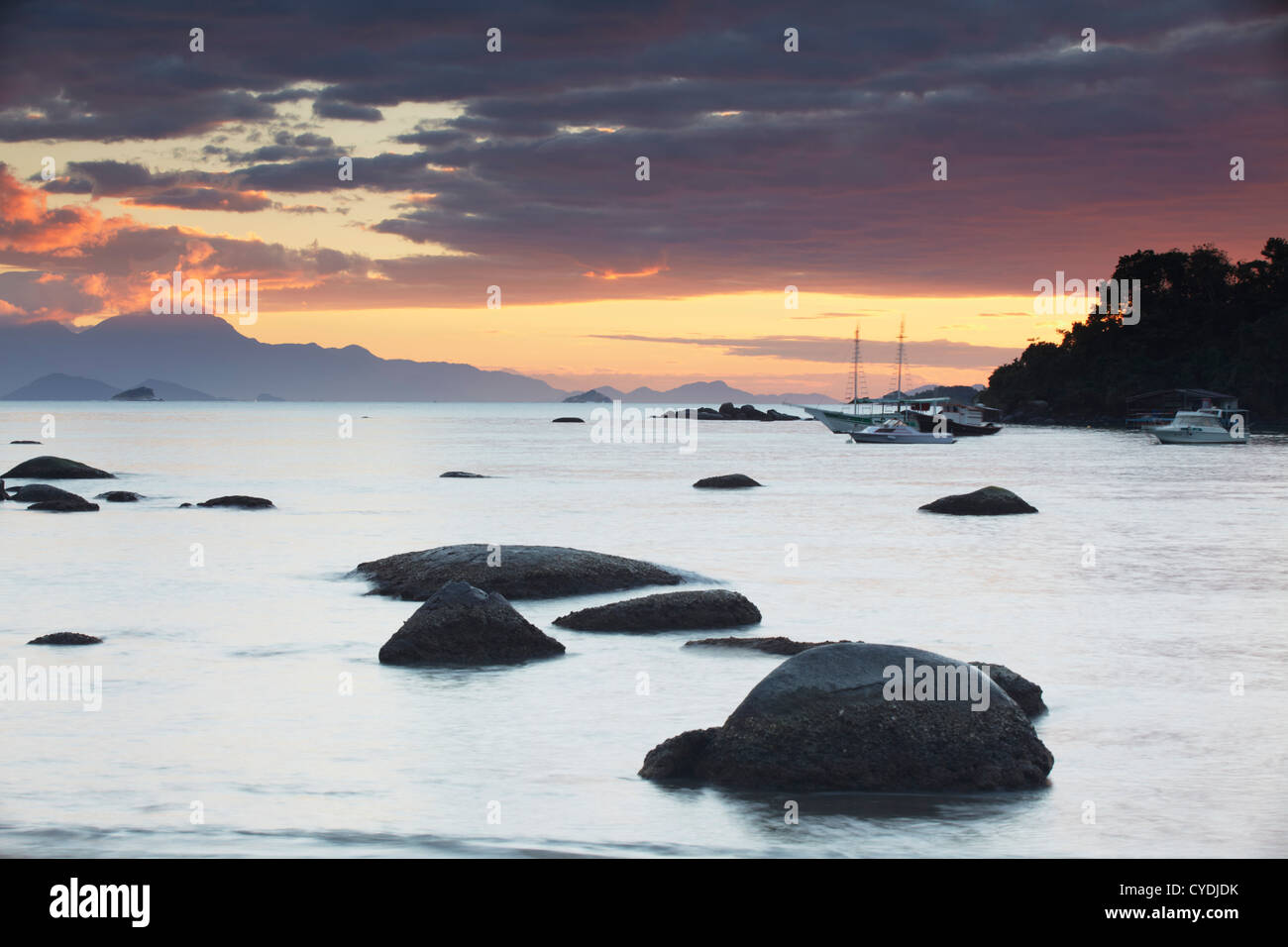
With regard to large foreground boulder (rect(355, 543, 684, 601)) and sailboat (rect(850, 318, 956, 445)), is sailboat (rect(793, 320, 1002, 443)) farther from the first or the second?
large foreground boulder (rect(355, 543, 684, 601))

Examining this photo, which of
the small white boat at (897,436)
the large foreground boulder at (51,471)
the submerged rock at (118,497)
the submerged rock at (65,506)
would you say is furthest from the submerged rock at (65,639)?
the small white boat at (897,436)

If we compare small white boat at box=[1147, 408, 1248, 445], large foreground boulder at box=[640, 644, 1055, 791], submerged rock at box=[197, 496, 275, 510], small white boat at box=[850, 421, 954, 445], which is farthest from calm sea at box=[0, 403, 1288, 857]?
small white boat at box=[850, 421, 954, 445]

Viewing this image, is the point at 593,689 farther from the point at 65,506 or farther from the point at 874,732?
the point at 65,506

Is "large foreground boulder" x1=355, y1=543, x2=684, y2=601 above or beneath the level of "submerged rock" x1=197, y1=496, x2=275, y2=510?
above

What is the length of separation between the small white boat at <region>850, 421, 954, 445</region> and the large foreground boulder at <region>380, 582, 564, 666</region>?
363ft

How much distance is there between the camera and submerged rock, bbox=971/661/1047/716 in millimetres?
13281

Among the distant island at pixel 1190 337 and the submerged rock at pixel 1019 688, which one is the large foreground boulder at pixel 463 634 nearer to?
the submerged rock at pixel 1019 688

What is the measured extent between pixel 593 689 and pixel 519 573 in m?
7.03

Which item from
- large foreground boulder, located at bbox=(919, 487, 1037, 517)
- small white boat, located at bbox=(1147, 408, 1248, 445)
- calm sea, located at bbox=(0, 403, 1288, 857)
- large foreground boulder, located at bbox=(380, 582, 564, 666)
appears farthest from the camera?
small white boat, located at bbox=(1147, 408, 1248, 445)

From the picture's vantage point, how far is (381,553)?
32.5 m

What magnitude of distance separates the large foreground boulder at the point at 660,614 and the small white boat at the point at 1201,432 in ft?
344
